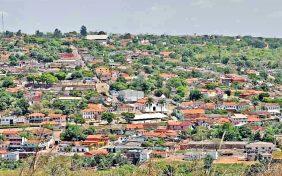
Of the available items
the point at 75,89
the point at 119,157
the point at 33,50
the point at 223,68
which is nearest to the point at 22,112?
the point at 75,89

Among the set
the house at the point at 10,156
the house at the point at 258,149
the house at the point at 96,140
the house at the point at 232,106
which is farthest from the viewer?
the house at the point at 232,106

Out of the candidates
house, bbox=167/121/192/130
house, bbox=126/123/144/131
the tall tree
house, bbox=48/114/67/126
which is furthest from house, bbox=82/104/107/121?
the tall tree

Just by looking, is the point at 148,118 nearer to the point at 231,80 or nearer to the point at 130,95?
the point at 130,95

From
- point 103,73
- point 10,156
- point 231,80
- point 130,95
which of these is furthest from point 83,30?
point 10,156

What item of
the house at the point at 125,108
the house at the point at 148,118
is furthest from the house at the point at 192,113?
the house at the point at 125,108

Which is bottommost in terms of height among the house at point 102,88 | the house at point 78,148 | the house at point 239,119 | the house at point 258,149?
the house at point 78,148

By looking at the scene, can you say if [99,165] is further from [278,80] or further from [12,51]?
[12,51]

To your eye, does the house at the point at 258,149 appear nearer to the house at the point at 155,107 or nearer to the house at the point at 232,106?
the house at the point at 155,107
